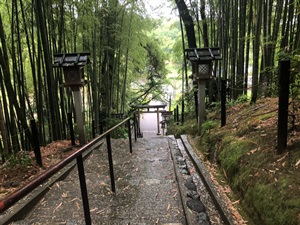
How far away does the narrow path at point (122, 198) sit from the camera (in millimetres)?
1931

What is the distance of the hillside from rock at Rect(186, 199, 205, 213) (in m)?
0.35

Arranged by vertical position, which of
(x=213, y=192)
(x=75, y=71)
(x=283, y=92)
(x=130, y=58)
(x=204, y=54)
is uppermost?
(x=130, y=58)

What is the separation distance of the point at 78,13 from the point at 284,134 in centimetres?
461

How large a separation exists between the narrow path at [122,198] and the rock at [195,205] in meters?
0.09

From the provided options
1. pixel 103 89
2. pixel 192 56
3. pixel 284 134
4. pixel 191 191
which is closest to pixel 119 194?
pixel 191 191

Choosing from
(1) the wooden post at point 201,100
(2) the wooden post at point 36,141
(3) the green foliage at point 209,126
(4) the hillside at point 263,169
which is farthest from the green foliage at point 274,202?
(1) the wooden post at point 201,100

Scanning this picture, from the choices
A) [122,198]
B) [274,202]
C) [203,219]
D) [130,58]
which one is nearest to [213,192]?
[203,219]

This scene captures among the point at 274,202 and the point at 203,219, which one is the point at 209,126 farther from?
the point at 274,202

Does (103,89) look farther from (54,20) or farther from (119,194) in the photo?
(119,194)

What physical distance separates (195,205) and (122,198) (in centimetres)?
77

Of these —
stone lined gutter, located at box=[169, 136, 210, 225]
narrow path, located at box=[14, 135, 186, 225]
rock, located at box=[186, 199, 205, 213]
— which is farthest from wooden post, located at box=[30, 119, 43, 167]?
rock, located at box=[186, 199, 205, 213]

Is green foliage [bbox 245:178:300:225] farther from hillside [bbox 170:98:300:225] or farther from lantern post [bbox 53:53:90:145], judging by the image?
lantern post [bbox 53:53:90:145]

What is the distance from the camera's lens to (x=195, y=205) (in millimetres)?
2010

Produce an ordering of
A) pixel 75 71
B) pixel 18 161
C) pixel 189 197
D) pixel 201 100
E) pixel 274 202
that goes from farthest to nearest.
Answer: pixel 201 100 → pixel 75 71 → pixel 18 161 → pixel 189 197 → pixel 274 202
